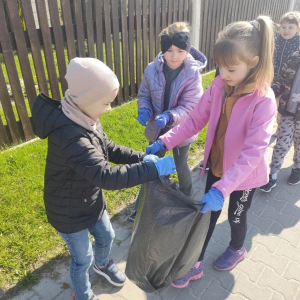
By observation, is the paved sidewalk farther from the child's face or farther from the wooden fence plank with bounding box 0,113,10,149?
the wooden fence plank with bounding box 0,113,10,149

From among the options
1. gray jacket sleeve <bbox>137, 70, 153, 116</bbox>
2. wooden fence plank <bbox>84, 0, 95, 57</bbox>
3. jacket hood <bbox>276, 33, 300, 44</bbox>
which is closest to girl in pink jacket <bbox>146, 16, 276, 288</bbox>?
gray jacket sleeve <bbox>137, 70, 153, 116</bbox>

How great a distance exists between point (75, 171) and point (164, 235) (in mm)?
640

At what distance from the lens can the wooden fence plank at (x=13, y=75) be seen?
3639mm

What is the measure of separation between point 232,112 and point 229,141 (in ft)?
0.62

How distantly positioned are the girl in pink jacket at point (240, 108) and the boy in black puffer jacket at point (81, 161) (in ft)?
1.20

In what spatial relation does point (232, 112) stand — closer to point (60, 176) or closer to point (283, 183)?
point (60, 176)

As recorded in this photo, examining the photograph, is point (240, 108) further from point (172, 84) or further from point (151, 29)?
point (151, 29)

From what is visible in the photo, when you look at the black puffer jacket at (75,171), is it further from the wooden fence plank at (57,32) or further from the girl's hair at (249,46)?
the wooden fence plank at (57,32)

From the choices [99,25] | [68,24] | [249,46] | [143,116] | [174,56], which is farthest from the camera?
[99,25]

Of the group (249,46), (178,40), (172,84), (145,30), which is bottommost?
(145,30)

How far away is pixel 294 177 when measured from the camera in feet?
11.6

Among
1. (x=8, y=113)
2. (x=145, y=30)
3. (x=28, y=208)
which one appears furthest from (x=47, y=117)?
(x=145, y=30)

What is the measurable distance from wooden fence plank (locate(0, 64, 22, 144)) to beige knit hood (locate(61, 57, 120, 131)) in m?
2.74

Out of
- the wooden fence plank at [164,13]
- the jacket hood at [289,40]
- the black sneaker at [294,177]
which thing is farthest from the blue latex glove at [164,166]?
the wooden fence plank at [164,13]
